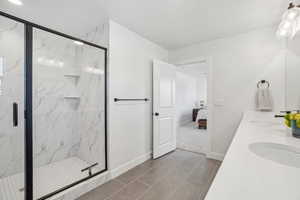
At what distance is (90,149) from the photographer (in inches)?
91.9

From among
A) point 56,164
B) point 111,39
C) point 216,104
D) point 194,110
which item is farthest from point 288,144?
point 194,110

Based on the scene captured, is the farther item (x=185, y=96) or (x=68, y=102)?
(x=185, y=96)

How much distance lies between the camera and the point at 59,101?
8.09ft

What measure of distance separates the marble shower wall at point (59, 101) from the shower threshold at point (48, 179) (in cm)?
10

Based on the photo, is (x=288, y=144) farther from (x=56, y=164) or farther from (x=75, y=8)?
(x=56, y=164)

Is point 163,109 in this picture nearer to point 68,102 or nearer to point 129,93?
point 129,93

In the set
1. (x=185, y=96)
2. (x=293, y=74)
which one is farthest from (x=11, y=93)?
(x=185, y=96)

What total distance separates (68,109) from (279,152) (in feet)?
9.70

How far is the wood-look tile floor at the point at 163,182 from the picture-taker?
168 centimetres

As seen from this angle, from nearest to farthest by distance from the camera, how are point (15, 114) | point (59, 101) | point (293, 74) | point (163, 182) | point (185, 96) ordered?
1. point (15, 114)
2. point (163, 182)
3. point (293, 74)
4. point (59, 101)
5. point (185, 96)

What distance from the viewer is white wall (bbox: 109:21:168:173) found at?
210 cm

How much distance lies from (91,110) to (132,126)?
76 centimetres

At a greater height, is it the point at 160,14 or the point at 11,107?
the point at 160,14

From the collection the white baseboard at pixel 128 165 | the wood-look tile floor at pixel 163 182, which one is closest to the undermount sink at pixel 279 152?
the wood-look tile floor at pixel 163 182
